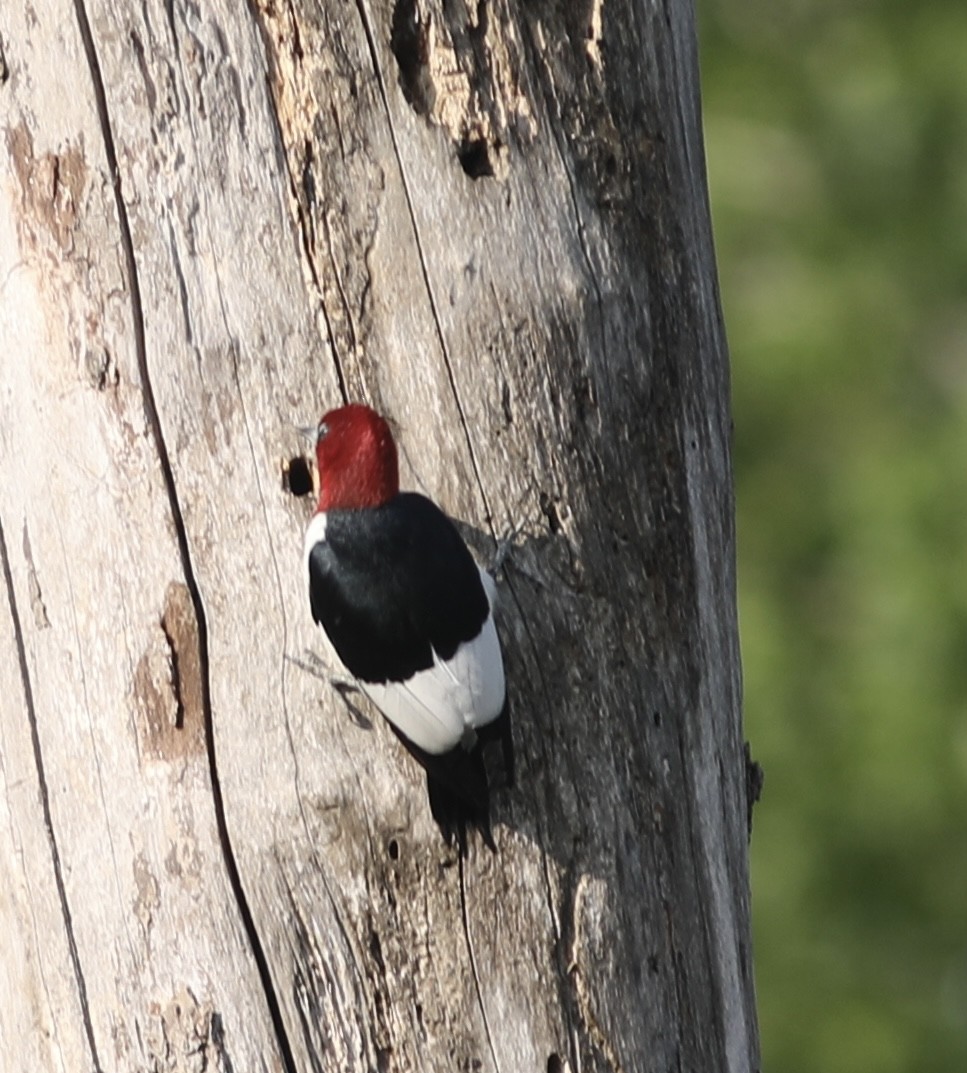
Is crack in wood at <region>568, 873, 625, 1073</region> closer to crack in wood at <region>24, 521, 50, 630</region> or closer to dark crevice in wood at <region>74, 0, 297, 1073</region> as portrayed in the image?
dark crevice in wood at <region>74, 0, 297, 1073</region>

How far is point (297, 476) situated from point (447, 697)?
0.58m

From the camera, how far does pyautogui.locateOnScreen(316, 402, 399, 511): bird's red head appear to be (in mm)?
3320

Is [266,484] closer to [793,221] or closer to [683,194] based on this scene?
[683,194]

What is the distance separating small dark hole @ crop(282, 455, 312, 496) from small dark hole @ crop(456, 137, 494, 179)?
69 centimetres

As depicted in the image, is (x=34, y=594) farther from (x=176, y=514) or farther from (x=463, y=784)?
(x=463, y=784)

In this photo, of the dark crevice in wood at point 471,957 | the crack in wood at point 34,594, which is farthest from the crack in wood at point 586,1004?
the crack in wood at point 34,594

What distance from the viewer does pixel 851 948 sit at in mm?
7840

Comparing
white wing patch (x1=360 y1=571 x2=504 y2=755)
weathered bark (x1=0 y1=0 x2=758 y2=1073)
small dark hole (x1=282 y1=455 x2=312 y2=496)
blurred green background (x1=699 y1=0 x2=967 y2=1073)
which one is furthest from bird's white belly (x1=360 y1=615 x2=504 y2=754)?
blurred green background (x1=699 y1=0 x2=967 y2=1073)

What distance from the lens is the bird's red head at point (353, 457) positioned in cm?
332

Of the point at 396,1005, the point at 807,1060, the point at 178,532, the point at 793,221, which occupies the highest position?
the point at 793,221

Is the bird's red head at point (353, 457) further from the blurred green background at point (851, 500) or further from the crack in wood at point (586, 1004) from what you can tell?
the blurred green background at point (851, 500)

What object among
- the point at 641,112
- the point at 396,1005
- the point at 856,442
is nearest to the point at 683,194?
the point at 641,112

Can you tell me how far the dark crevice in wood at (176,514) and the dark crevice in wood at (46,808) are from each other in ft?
1.18

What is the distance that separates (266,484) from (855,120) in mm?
6145
